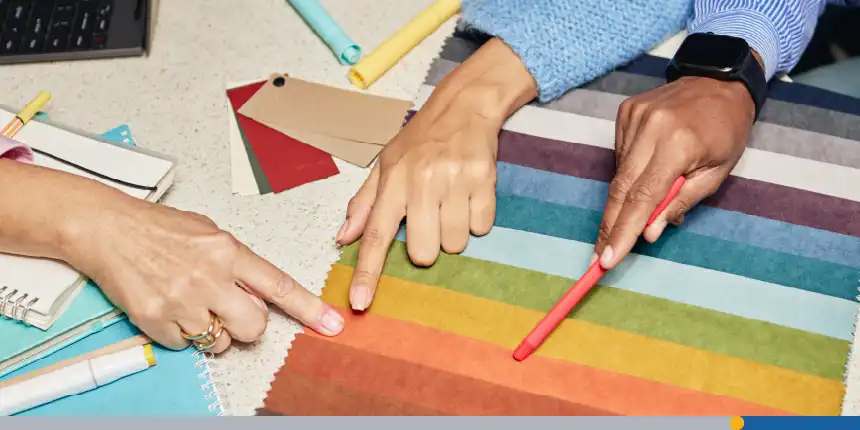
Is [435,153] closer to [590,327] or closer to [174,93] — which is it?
[590,327]

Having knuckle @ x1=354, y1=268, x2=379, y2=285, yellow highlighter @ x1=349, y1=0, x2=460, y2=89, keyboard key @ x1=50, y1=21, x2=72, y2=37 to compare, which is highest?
keyboard key @ x1=50, y1=21, x2=72, y2=37

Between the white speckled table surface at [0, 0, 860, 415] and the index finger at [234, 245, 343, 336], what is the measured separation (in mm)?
31

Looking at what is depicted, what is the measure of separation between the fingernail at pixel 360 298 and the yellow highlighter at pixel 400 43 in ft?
1.01

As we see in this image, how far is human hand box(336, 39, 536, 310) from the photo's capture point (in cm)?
77

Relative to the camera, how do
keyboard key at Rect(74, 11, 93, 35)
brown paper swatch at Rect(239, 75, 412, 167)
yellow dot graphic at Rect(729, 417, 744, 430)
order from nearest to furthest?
yellow dot graphic at Rect(729, 417, 744, 430) < brown paper swatch at Rect(239, 75, 412, 167) < keyboard key at Rect(74, 11, 93, 35)

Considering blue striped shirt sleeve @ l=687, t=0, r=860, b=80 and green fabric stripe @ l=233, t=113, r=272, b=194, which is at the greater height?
blue striped shirt sleeve @ l=687, t=0, r=860, b=80

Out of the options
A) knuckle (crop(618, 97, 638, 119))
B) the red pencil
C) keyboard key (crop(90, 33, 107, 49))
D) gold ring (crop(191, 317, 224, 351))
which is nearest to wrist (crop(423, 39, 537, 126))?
knuckle (crop(618, 97, 638, 119))

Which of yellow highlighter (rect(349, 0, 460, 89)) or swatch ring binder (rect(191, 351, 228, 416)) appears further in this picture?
yellow highlighter (rect(349, 0, 460, 89))

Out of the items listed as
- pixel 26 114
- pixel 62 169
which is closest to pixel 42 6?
pixel 26 114

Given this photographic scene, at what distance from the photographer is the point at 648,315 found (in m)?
0.73

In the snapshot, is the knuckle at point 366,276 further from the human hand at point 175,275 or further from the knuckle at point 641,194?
the knuckle at point 641,194

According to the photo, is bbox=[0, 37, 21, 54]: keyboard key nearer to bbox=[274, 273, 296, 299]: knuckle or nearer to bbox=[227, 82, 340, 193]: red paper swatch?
bbox=[227, 82, 340, 193]: red paper swatch

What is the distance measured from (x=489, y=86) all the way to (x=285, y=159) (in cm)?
25

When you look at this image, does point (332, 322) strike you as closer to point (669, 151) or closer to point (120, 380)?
point (120, 380)
